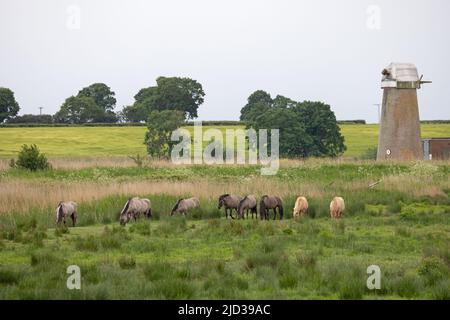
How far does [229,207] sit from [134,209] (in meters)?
3.40

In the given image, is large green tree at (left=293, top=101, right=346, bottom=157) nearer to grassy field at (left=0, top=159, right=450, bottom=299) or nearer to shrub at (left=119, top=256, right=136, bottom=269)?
grassy field at (left=0, top=159, right=450, bottom=299)

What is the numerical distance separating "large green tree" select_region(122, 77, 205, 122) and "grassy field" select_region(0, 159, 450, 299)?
8738cm

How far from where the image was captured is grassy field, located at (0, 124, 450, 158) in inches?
3300

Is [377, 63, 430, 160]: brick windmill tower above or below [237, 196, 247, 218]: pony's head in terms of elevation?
above

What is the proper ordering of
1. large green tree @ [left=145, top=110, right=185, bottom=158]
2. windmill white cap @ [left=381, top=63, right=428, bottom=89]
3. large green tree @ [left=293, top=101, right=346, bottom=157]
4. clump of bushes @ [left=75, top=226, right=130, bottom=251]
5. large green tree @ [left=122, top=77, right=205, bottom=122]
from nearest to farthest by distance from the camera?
1. clump of bushes @ [left=75, top=226, right=130, bottom=251]
2. windmill white cap @ [left=381, top=63, right=428, bottom=89]
3. large green tree @ [left=145, top=110, right=185, bottom=158]
4. large green tree @ [left=293, top=101, right=346, bottom=157]
5. large green tree @ [left=122, top=77, right=205, bottom=122]

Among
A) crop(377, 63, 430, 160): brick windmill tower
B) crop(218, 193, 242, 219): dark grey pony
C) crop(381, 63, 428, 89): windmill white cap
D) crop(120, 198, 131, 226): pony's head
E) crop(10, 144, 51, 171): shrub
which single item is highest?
crop(381, 63, 428, 89): windmill white cap

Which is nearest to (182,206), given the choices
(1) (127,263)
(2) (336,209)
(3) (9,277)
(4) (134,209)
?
(4) (134,209)

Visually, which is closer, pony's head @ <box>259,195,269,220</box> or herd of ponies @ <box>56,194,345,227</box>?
herd of ponies @ <box>56,194,345,227</box>

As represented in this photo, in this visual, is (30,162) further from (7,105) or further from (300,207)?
(7,105)

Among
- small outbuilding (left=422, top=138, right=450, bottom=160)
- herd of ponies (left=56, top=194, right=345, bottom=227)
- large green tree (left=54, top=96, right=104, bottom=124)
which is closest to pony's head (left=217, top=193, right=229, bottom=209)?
herd of ponies (left=56, top=194, right=345, bottom=227)

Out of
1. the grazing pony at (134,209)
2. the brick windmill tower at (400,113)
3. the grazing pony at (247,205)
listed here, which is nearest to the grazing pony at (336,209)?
the grazing pony at (247,205)

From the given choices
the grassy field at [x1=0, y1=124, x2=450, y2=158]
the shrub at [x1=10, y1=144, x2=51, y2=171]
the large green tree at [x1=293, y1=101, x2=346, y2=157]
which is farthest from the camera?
the grassy field at [x1=0, y1=124, x2=450, y2=158]
